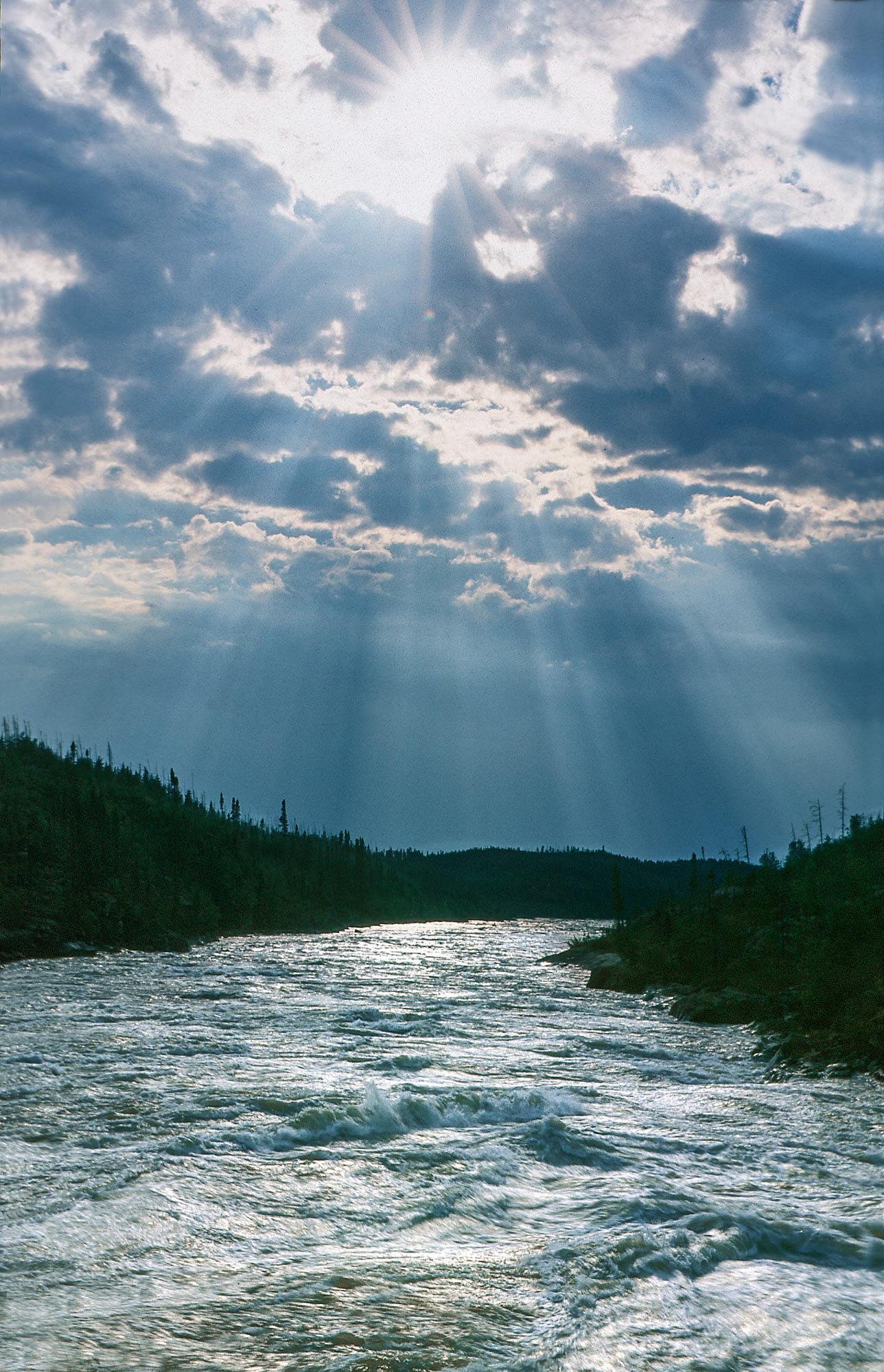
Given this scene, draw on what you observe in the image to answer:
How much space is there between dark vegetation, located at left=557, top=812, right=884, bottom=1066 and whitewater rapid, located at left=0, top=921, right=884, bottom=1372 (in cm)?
213

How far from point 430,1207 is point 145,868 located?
110928mm

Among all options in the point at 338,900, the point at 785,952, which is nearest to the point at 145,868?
the point at 338,900

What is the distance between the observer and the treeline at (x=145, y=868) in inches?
3179

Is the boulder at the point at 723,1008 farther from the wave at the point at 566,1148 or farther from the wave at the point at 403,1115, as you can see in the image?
the wave at the point at 566,1148

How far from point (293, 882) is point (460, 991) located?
389 feet

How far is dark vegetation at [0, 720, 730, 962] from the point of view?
8069 cm

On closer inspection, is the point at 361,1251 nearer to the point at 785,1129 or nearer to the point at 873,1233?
the point at 873,1233

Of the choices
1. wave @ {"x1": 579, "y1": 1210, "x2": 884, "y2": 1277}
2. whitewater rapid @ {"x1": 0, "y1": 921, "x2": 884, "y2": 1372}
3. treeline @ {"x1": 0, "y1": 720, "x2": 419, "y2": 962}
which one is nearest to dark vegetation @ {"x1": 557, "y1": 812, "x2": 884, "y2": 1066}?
whitewater rapid @ {"x1": 0, "y1": 921, "x2": 884, "y2": 1372}

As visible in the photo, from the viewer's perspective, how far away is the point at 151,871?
115 metres

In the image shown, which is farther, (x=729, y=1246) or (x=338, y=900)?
(x=338, y=900)

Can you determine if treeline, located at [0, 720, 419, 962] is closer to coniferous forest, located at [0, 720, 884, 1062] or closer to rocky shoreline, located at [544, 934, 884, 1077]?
coniferous forest, located at [0, 720, 884, 1062]

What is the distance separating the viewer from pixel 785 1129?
51.6 feet

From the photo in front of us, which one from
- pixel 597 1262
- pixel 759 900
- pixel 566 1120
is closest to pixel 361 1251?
pixel 597 1262

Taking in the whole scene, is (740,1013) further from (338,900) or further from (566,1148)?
(338,900)
